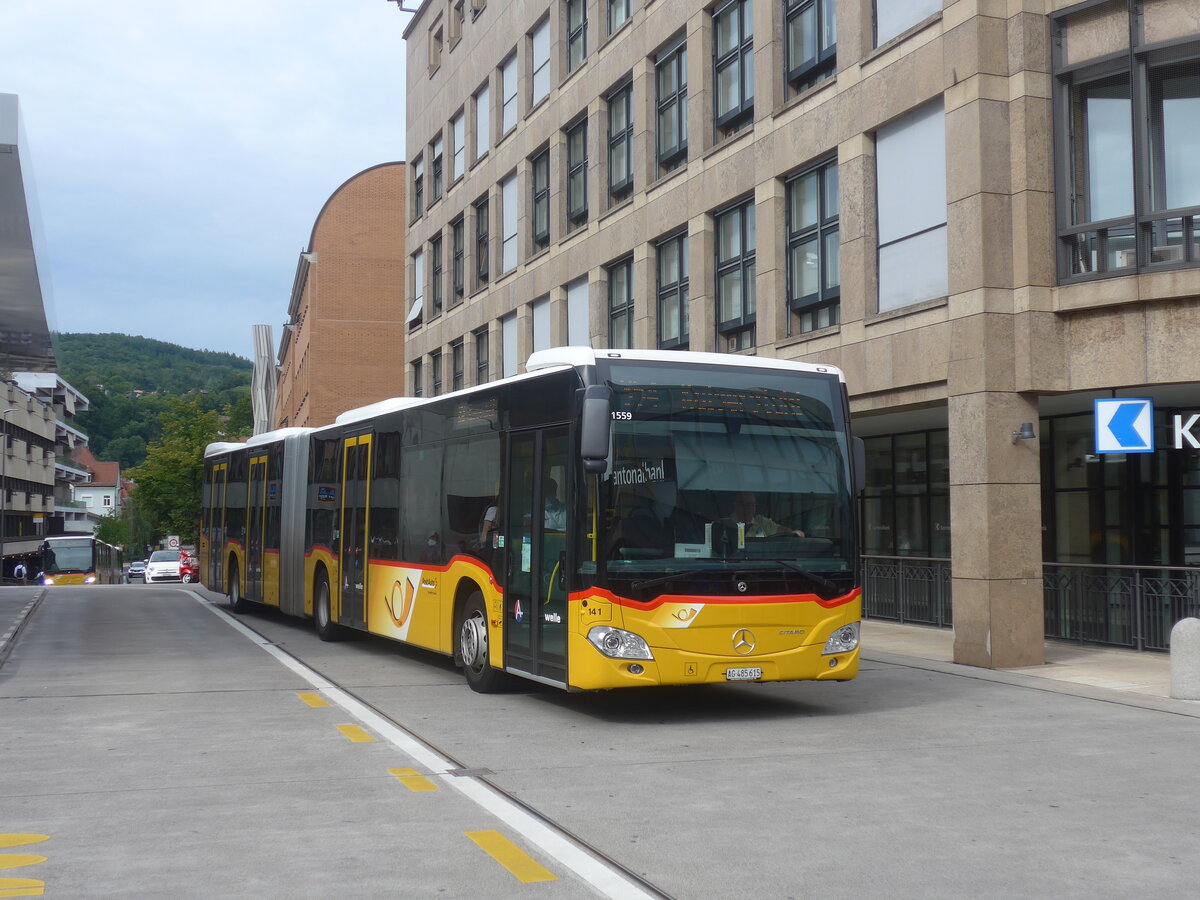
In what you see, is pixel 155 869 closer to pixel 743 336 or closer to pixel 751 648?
pixel 751 648

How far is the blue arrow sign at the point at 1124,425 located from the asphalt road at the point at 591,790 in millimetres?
2847

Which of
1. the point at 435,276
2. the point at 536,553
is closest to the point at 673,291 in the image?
the point at 536,553

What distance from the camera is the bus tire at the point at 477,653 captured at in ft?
40.7

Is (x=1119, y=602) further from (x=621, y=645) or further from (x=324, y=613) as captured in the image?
(x=324, y=613)

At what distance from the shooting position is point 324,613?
18.4 metres

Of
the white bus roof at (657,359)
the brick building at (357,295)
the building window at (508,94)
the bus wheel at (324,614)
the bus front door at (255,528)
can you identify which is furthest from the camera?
the brick building at (357,295)

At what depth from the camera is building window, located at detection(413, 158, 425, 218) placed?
41681mm

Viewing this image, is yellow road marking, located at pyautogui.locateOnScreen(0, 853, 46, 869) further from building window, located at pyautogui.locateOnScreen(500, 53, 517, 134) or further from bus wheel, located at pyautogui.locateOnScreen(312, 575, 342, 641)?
building window, located at pyautogui.locateOnScreen(500, 53, 517, 134)

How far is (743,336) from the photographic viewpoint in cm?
2253

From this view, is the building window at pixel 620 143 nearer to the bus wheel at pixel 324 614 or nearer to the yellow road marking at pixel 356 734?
the bus wheel at pixel 324 614

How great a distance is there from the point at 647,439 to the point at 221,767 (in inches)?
156

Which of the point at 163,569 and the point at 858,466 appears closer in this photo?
the point at 858,466

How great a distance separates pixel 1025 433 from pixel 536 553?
21.7 feet

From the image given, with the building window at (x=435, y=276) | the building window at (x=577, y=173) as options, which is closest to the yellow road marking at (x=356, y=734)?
the building window at (x=577, y=173)
